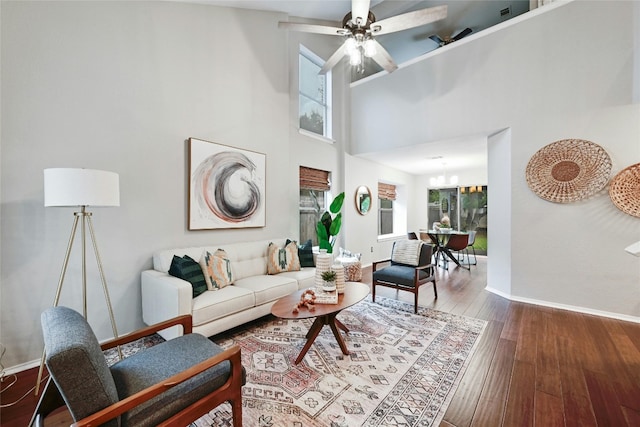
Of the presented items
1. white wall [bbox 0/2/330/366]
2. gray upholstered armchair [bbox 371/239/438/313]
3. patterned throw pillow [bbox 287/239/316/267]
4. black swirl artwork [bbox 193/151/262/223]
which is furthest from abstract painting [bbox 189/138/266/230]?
gray upholstered armchair [bbox 371/239/438/313]

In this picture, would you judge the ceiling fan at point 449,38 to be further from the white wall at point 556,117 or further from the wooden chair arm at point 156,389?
the wooden chair arm at point 156,389

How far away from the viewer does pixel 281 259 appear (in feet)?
11.6

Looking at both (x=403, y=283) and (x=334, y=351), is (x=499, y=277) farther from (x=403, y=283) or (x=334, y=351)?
(x=334, y=351)

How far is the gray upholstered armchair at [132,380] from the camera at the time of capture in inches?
37.1

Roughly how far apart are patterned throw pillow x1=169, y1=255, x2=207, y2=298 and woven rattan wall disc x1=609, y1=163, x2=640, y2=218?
4767 millimetres

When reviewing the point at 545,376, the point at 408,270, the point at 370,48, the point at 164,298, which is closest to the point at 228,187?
the point at 164,298

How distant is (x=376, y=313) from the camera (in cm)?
317

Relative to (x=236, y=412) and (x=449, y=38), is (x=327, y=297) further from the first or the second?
(x=449, y=38)

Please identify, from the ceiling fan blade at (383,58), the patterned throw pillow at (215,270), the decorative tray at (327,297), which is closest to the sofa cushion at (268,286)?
the patterned throw pillow at (215,270)

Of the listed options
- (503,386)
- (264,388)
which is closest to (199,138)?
(264,388)

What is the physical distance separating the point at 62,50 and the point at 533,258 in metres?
5.77

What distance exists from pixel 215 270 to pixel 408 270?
2.35 m

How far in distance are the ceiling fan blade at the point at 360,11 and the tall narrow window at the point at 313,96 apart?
7.44ft

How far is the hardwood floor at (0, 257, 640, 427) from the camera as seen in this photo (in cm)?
162
